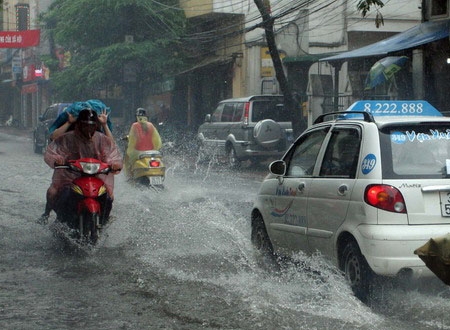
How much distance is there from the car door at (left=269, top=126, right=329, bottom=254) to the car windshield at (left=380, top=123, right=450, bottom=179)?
40.4 inches

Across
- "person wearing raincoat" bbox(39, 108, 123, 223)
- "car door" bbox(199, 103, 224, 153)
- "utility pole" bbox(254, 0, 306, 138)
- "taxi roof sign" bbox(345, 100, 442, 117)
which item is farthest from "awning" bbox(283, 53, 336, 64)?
"person wearing raincoat" bbox(39, 108, 123, 223)

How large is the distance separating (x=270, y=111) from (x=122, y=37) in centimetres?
1342

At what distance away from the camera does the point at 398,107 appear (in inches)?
387

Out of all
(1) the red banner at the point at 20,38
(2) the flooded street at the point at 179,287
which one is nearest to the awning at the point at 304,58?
(2) the flooded street at the point at 179,287

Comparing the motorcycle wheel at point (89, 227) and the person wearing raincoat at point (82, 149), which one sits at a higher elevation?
the person wearing raincoat at point (82, 149)

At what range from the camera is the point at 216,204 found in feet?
46.3

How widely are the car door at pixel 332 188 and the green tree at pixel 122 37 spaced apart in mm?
26117

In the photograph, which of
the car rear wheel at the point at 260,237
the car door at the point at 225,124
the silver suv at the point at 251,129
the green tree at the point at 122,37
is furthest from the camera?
the green tree at the point at 122,37

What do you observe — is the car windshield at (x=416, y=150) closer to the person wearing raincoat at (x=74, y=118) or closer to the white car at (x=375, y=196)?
the white car at (x=375, y=196)

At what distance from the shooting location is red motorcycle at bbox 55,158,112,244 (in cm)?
883

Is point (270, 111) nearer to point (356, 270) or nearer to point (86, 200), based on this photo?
point (86, 200)

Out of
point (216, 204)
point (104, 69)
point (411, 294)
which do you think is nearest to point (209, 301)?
point (411, 294)

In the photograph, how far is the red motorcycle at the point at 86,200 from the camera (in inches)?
348

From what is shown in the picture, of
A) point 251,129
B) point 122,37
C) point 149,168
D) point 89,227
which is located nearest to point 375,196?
point 89,227
